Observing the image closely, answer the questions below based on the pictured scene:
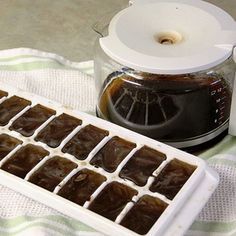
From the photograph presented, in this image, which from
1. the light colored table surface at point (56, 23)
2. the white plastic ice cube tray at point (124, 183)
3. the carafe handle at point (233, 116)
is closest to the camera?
the white plastic ice cube tray at point (124, 183)

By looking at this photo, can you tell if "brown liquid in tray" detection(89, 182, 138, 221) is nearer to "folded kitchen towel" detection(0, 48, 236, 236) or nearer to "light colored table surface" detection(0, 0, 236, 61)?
"folded kitchen towel" detection(0, 48, 236, 236)

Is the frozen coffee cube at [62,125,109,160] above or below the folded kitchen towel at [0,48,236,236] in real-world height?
above

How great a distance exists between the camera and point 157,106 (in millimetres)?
586

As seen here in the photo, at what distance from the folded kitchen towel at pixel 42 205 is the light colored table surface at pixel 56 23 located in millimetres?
75

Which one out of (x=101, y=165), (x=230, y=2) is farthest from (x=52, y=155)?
(x=230, y=2)

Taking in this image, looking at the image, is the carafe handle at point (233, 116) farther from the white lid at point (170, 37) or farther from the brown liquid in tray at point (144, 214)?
the brown liquid in tray at point (144, 214)

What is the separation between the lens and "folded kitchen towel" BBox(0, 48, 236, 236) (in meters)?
0.53

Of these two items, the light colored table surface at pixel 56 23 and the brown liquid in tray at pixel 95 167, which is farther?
the light colored table surface at pixel 56 23

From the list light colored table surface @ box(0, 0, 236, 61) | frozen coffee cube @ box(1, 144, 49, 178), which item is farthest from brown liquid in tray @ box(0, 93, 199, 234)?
light colored table surface @ box(0, 0, 236, 61)

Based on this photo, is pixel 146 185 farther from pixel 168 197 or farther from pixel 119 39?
pixel 119 39

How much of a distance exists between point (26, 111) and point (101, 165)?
0.11 meters

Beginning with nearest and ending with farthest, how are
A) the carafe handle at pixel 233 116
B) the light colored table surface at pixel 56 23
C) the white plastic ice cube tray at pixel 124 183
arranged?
the white plastic ice cube tray at pixel 124 183, the carafe handle at pixel 233 116, the light colored table surface at pixel 56 23

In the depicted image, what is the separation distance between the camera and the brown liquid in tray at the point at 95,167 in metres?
0.51

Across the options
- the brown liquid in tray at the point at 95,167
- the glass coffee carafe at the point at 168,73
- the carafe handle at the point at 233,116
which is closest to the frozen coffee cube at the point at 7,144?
the brown liquid in tray at the point at 95,167
